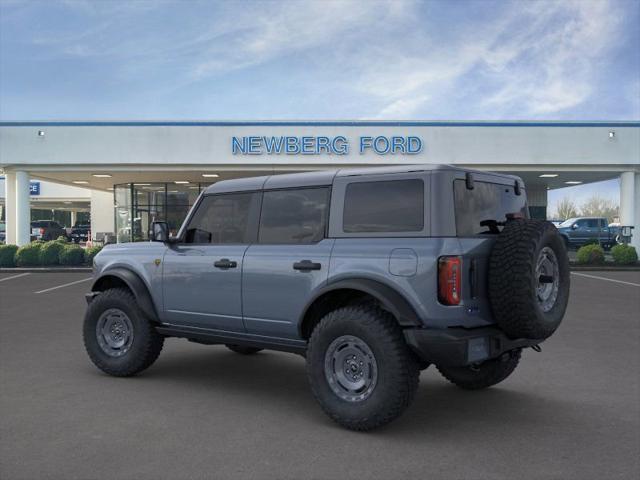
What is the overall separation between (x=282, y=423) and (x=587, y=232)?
31715 mm

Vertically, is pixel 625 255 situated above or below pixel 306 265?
below

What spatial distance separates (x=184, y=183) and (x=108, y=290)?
79.4ft

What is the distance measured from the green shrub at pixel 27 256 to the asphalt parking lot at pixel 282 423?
54.4 feet

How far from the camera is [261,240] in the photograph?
5863 mm

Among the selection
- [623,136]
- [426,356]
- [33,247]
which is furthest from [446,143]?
[426,356]

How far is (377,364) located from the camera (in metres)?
4.82

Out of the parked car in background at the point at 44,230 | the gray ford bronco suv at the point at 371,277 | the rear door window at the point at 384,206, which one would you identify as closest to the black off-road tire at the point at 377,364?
the gray ford bronco suv at the point at 371,277

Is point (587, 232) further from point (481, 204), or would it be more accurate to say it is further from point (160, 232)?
point (160, 232)

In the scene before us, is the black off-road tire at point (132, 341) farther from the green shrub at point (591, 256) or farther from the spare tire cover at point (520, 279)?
the green shrub at point (591, 256)

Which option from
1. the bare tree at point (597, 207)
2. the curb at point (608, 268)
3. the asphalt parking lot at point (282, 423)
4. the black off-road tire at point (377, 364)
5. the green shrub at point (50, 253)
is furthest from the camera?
the bare tree at point (597, 207)

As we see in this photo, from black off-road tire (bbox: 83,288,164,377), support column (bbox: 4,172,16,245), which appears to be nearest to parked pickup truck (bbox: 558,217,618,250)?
support column (bbox: 4,172,16,245)

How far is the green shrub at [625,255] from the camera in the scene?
23891mm

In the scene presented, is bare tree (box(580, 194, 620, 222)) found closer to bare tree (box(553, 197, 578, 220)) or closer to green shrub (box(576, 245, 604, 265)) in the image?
bare tree (box(553, 197, 578, 220))

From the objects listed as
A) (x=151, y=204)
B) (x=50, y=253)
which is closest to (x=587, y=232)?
(x=151, y=204)
